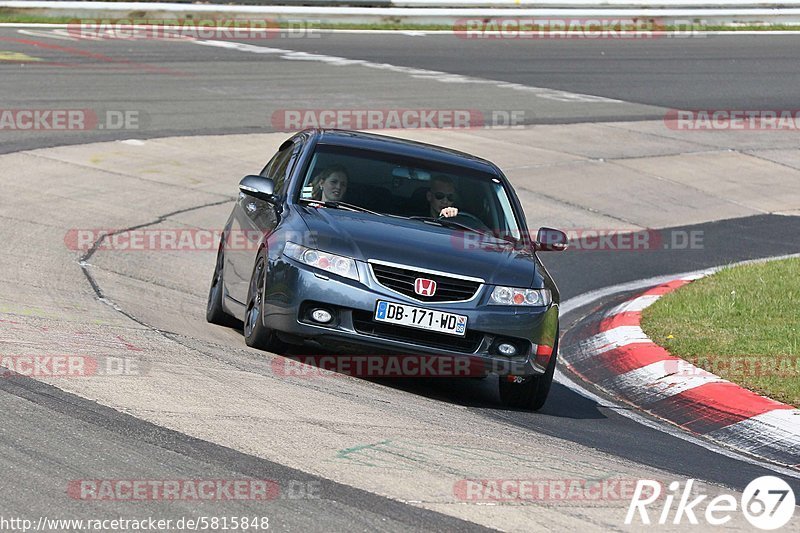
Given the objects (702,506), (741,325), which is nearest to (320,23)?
(741,325)

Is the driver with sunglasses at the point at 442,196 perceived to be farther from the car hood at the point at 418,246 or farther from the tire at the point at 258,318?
the tire at the point at 258,318

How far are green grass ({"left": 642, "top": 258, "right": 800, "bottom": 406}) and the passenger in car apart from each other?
8.73 ft

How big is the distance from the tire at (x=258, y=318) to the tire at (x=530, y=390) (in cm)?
140

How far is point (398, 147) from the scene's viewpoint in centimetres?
934

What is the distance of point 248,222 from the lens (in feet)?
30.4

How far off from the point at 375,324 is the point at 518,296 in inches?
34.9

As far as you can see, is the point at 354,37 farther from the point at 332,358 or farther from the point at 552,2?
the point at 332,358

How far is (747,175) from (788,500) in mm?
13410

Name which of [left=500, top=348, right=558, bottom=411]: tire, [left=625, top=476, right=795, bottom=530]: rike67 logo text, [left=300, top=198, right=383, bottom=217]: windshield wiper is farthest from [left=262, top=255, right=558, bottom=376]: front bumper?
[left=625, top=476, right=795, bottom=530]: rike67 logo text

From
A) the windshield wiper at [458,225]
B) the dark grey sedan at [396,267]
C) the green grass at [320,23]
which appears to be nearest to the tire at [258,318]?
the dark grey sedan at [396,267]

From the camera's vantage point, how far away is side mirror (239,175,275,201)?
878 centimetres

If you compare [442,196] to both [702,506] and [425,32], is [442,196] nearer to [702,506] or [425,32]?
[702,506]

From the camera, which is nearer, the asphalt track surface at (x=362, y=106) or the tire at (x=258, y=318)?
the asphalt track surface at (x=362, y=106)

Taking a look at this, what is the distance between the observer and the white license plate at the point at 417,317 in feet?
25.2
